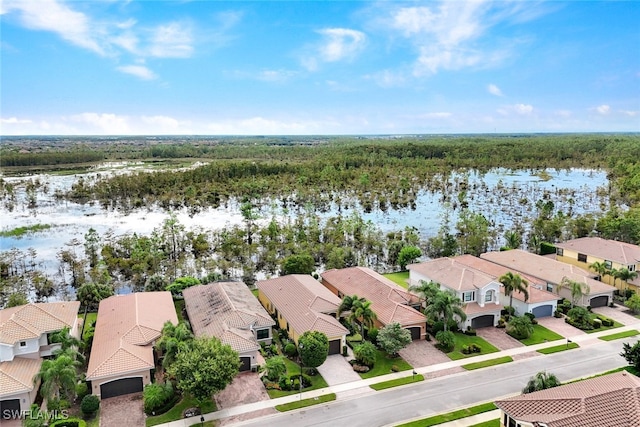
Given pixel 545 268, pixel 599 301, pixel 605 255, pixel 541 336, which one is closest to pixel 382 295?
pixel 541 336

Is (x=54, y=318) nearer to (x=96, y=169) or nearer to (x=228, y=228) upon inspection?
(x=228, y=228)

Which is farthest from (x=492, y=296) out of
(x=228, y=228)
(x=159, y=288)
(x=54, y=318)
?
(x=228, y=228)

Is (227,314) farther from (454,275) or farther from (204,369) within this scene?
(454,275)

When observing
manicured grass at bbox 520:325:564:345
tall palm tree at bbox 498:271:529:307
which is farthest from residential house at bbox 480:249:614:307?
tall palm tree at bbox 498:271:529:307

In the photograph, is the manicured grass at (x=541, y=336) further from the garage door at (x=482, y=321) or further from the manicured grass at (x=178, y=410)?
the manicured grass at (x=178, y=410)

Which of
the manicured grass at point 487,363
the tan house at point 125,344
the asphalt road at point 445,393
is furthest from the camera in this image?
the manicured grass at point 487,363

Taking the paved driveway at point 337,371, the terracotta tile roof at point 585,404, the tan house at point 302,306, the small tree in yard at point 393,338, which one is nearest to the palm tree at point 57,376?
the tan house at point 302,306
